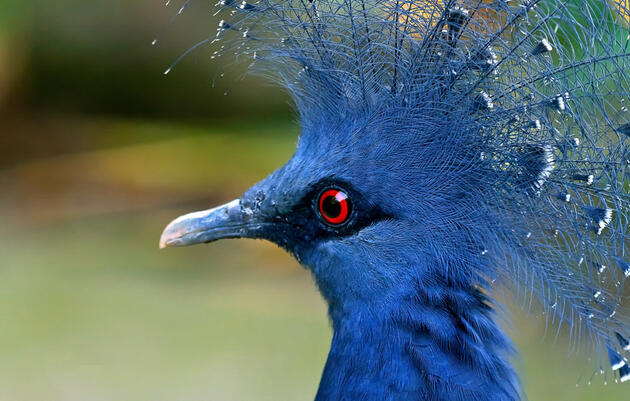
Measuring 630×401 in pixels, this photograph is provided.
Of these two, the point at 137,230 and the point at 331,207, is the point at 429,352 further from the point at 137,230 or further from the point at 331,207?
the point at 137,230

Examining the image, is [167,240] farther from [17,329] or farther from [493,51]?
[17,329]

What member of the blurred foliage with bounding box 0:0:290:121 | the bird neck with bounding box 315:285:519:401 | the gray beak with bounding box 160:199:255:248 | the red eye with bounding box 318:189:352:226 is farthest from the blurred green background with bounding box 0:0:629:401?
the red eye with bounding box 318:189:352:226

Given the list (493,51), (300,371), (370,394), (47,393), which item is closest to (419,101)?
(493,51)

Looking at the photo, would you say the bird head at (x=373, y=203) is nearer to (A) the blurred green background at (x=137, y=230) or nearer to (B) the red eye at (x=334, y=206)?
(B) the red eye at (x=334, y=206)

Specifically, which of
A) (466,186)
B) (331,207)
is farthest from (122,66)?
(466,186)

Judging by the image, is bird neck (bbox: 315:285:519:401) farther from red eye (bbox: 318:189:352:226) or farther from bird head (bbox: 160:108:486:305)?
red eye (bbox: 318:189:352:226)

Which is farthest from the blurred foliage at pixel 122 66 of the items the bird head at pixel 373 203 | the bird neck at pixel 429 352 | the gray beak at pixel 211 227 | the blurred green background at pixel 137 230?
the bird neck at pixel 429 352

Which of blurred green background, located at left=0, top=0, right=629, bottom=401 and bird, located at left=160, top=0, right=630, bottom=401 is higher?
blurred green background, located at left=0, top=0, right=629, bottom=401
